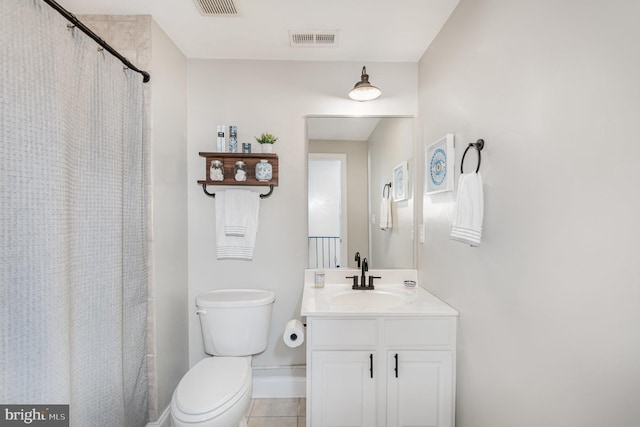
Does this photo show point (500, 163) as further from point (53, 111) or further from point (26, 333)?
point (26, 333)

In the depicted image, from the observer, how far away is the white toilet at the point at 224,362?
130 centimetres

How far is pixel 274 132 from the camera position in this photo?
214 centimetres

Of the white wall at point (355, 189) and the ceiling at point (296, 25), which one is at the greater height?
the ceiling at point (296, 25)

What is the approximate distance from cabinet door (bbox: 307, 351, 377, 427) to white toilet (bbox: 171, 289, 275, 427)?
0.38m

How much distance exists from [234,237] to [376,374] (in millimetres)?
1264

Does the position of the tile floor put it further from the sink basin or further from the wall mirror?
the wall mirror

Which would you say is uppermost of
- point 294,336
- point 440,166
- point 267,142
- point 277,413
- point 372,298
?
point 267,142

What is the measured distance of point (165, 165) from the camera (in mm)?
1797

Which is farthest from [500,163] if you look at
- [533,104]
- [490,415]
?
[490,415]

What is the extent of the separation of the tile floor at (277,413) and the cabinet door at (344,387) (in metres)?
0.50

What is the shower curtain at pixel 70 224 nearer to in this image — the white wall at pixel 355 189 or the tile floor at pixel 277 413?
the tile floor at pixel 277 413

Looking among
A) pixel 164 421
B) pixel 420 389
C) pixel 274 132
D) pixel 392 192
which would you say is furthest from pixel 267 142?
pixel 164 421

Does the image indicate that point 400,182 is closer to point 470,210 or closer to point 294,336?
point 470,210

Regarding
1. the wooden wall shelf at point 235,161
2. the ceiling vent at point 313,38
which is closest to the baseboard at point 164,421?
the wooden wall shelf at point 235,161
